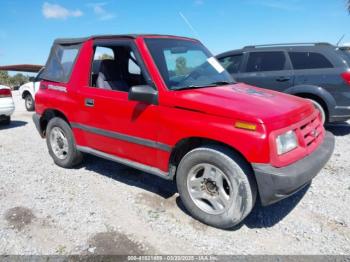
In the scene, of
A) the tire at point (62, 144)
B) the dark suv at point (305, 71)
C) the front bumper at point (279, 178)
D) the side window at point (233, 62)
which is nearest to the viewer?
the front bumper at point (279, 178)

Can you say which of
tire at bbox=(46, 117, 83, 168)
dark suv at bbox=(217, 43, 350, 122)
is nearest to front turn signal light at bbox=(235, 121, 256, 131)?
tire at bbox=(46, 117, 83, 168)

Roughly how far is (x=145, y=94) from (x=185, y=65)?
0.80m

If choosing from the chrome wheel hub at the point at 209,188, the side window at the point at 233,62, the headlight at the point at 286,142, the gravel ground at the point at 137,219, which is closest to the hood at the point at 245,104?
the headlight at the point at 286,142

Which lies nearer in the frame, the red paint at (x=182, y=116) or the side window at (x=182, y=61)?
the red paint at (x=182, y=116)

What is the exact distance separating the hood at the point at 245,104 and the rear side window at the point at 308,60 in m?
3.24

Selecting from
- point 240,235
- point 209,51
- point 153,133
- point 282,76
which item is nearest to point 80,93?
point 153,133

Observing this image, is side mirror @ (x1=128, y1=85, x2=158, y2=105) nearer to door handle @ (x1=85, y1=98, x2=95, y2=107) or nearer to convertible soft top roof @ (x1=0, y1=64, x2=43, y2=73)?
door handle @ (x1=85, y1=98, x2=95, y2=107)

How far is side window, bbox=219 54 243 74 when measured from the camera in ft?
24.6

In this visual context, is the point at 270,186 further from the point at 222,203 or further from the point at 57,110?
the point at 57,110

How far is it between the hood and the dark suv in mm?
2956

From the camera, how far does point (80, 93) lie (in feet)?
14.5

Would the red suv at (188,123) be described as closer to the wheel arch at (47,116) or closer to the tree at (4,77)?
the wheel arch at (47,116)

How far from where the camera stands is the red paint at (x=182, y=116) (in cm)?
295

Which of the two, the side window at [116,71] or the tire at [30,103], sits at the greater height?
the side window at [116,71]
